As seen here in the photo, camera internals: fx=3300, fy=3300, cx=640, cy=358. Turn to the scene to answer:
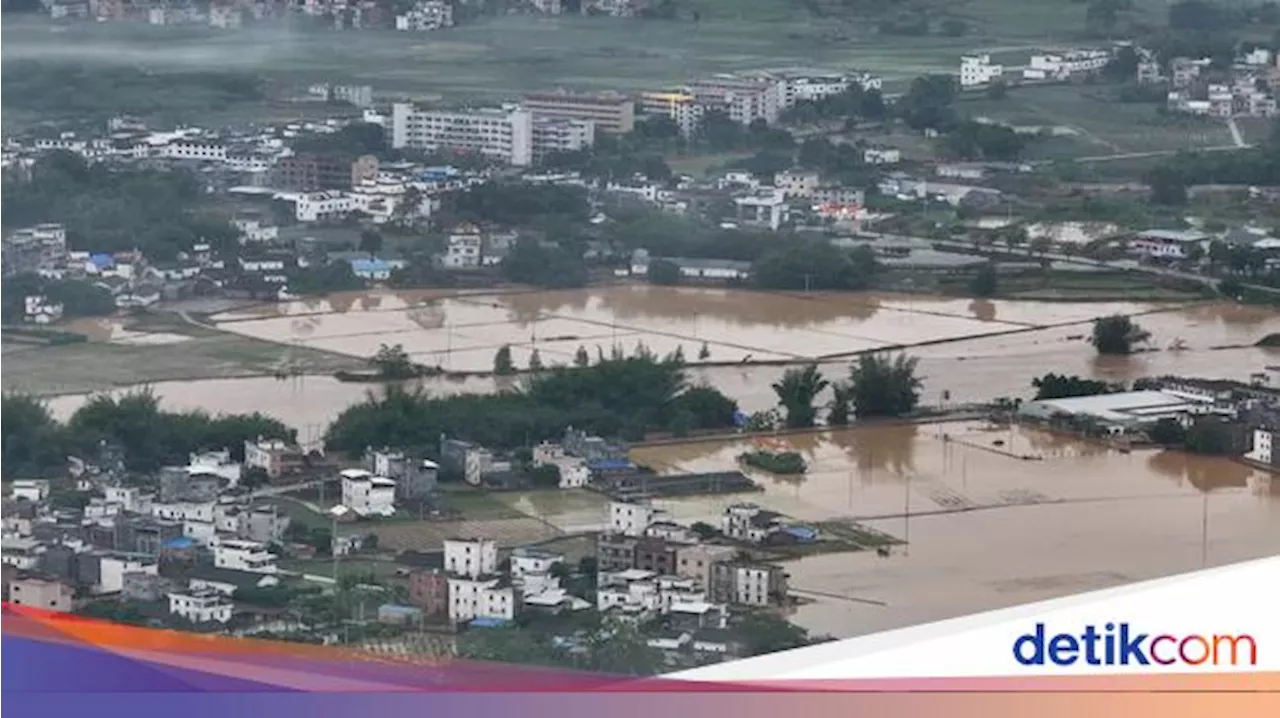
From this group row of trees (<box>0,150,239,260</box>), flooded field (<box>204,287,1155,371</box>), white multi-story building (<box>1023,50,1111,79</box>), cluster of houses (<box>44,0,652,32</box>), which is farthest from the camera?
cluster of houses (<box>44,0,652,32</box>)

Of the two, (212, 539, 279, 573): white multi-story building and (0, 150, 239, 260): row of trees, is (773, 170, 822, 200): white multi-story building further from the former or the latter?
(212, 539, 279, 573): white multi-story building

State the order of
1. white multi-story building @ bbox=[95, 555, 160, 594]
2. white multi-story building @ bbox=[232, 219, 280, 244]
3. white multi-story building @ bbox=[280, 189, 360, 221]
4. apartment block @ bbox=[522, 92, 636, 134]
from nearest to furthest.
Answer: white multi-story building @ bbox=[95, 555, 160, 594] → white multi-story building @ bbox=[232, 219, 280, 244] → white multi-story building @ bbox=[280, 189, 360, 221] → apartment block @ bbox=[522, 92, 636, 134]

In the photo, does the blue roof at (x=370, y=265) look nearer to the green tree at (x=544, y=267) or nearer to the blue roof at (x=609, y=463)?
the green tree at (x=544, y=267)

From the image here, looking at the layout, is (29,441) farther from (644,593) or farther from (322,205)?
(322,205)

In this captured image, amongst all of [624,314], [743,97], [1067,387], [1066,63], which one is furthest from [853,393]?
[1066,63]

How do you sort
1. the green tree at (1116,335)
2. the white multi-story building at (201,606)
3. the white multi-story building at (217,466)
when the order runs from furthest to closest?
the green tree at (1116,335), the white multi-story building at (217,466), the white multi-story building at (201,606)

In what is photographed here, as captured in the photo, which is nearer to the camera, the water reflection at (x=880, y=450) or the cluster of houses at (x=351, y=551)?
the cluster of houses at (x=351, y=551)

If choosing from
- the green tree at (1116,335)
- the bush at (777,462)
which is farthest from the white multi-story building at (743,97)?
the bush at (777,462)

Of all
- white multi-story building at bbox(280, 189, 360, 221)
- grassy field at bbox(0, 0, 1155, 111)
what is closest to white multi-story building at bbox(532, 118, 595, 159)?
grassy field at bbox(0, 0, 1155, 111)
